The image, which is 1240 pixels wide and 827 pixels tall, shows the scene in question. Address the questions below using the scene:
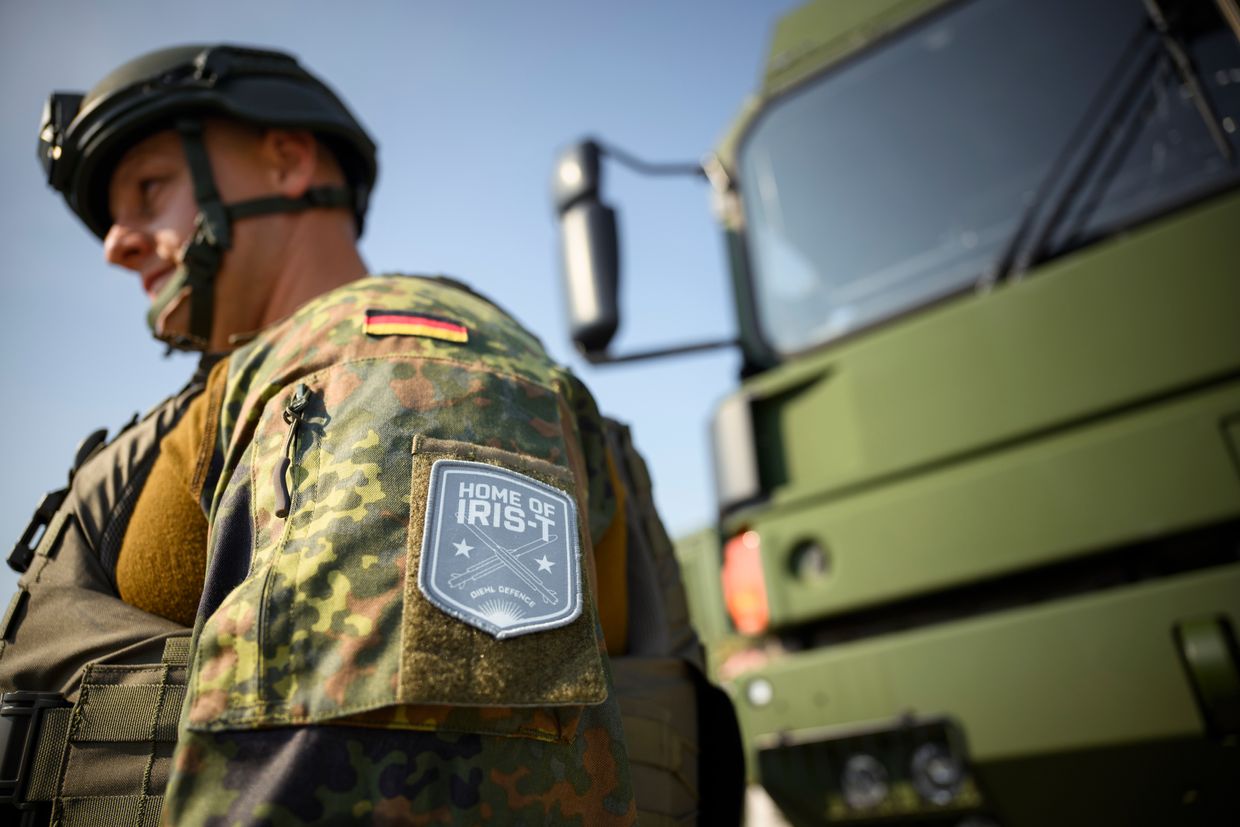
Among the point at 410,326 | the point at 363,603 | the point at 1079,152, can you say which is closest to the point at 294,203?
the point at 410,326

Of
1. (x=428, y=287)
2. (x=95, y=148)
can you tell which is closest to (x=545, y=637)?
(x=428, y=287)

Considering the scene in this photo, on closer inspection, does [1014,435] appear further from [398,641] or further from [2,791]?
[2,791]

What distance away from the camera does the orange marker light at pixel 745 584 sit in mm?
2574

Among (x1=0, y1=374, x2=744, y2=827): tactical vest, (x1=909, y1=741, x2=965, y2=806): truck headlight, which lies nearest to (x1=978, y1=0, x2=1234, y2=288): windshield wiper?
(x1=909, y1=741, x2=965, y2=806): truck headlight

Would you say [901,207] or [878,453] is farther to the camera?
[901,207]

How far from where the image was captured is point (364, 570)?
0.85 metres

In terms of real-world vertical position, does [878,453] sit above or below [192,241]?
below

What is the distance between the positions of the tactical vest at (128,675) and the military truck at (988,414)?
3.08 ft

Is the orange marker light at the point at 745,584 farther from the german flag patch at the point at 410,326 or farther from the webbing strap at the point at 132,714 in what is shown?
the webbing strap at the point at 132,714

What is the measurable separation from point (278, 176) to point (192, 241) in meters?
0.26

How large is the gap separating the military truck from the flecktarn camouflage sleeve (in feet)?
4.82

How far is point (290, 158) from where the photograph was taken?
191 cm

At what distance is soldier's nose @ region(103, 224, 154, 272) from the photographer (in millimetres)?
1805

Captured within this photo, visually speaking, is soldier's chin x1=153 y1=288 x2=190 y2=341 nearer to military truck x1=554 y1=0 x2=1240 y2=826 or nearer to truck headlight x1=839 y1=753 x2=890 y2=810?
military truck x1=554 y1=0 x2=1240 y2=826
